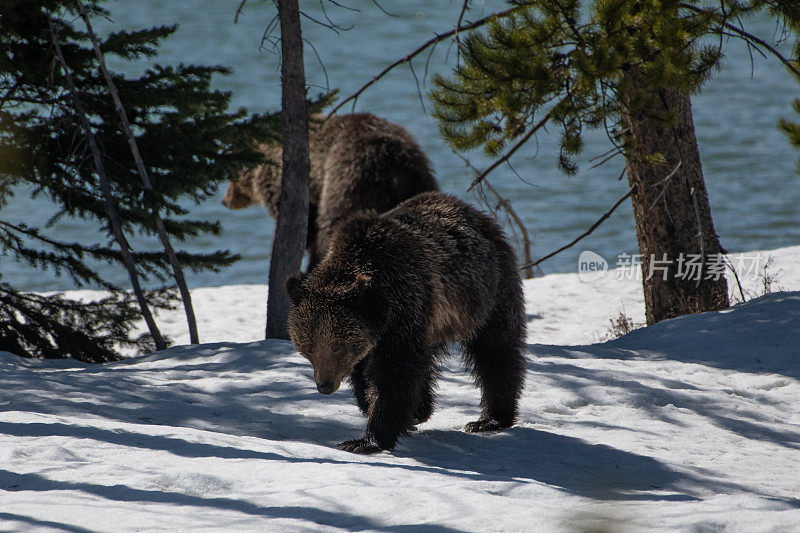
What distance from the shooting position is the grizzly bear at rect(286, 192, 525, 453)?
15.1ft

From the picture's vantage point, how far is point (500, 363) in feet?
17.8

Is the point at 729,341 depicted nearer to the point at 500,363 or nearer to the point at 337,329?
the point at 500,363

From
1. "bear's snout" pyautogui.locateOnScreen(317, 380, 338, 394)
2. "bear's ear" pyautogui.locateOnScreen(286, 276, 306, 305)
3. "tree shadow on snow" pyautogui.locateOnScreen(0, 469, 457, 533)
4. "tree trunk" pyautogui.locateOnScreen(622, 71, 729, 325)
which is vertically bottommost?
"tree shadow on snow" pyautogui.locateOnScreen(0, 469, 457, 533)

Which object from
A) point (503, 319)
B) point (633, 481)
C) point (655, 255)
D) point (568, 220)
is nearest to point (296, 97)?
point (503, 319)

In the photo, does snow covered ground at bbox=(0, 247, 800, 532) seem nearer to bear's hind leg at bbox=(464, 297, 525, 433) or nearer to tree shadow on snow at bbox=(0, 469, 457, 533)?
tree shadow on snow at bbox=(0, 469, 457, 533)

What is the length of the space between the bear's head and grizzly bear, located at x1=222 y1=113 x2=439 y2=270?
165 inches

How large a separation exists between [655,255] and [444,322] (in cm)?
479

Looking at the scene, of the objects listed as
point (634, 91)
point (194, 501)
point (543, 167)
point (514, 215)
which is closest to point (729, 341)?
point (634, 91)

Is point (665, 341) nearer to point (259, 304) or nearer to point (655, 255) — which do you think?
point (655, 255)

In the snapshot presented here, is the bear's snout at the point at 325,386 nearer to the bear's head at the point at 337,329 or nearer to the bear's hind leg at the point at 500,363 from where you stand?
the bear's head at the point at 337,329

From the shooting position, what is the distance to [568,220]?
938 inches

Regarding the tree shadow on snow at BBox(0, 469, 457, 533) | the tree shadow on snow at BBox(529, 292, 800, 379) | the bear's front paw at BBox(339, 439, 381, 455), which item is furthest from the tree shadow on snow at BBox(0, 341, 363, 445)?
the tree shadow on snow at BBox(529, 292, 800, 379)

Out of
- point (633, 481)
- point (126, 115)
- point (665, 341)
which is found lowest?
point (633, 481)

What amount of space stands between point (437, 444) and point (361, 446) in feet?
1.91
